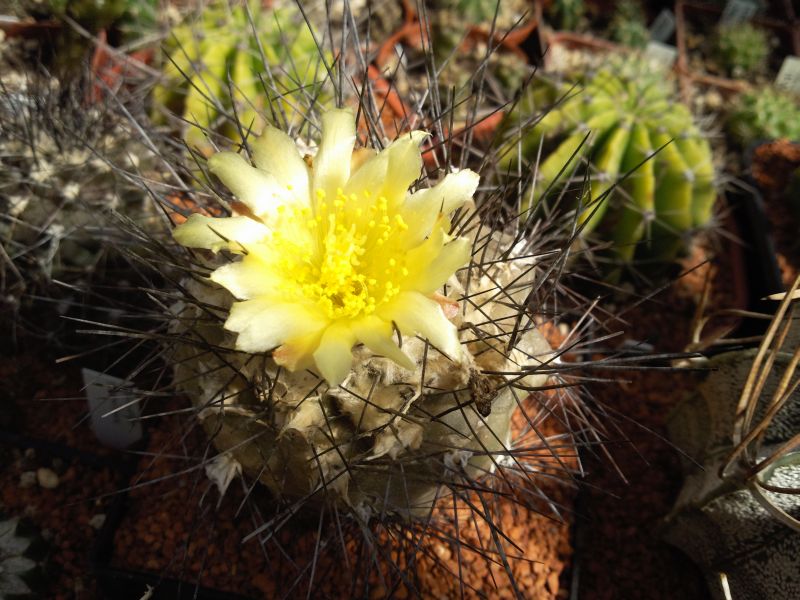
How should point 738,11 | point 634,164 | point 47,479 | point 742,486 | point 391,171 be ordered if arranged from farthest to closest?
point 738,11
point 634,164
point 47,479
point 742,486
point 391,171

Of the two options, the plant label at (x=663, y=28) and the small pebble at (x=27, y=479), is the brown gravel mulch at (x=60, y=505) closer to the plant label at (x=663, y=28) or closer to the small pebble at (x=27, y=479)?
the small pebble at (x=27, y=479)

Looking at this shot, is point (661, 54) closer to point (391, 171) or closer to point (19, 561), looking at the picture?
point (391, 171)

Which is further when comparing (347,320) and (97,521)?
(97,521)

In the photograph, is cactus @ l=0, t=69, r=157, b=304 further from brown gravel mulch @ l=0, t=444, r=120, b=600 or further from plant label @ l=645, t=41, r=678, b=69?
plant label @ l=645, t=41, r=678, b=69

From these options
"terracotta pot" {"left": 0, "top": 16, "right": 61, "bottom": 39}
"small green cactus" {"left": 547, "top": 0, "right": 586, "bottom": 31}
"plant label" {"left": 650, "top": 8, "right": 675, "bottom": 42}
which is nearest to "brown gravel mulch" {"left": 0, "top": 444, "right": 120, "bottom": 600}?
"terracotta pot" {"left": 0, "top": 16, "right": 61, "bottom": 39}

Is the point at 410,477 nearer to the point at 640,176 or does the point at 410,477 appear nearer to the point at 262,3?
the point at 640,176

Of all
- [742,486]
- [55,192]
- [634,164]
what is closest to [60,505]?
[55,192]
